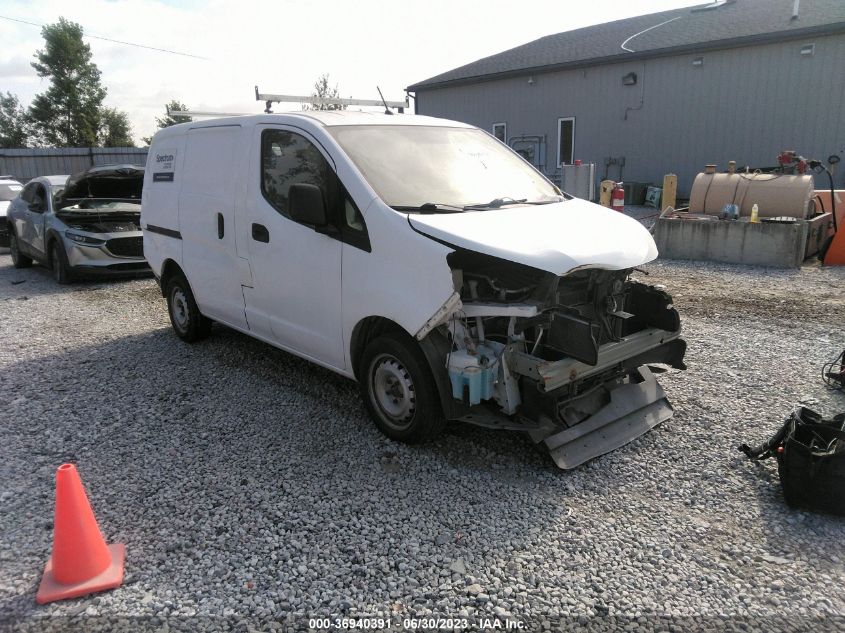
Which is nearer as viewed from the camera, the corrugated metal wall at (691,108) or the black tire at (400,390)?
the black tire at (400,390)

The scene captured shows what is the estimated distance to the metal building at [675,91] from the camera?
14.5 metres

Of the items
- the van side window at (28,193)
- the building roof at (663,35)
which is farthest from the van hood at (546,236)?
the building roof at (663,35)

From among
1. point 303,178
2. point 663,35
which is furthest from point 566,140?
point 303,178

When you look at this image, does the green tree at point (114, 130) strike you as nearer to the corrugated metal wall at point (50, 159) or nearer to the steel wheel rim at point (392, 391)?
the corrugated metal wall at point (50, 159)

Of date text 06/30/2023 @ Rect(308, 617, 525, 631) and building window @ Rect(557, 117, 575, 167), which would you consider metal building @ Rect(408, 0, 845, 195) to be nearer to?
building window @ Rect(557, 117, 575, 167)

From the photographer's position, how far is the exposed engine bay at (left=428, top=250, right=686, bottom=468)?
3459 mm

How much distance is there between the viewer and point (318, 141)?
4258mm

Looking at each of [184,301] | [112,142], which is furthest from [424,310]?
[112,142]

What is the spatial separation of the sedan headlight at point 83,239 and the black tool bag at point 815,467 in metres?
9.59

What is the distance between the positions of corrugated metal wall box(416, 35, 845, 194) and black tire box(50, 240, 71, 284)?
14.6 m

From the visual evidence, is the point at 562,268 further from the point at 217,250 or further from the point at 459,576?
the point at 217,250

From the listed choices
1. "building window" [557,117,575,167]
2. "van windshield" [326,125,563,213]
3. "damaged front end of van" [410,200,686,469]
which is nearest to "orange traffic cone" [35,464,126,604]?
"damaged front end of van" [410,200,686,469]

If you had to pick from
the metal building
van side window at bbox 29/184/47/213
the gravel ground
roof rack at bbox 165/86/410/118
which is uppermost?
the metal building

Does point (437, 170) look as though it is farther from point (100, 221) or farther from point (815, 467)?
point (100, 221)
